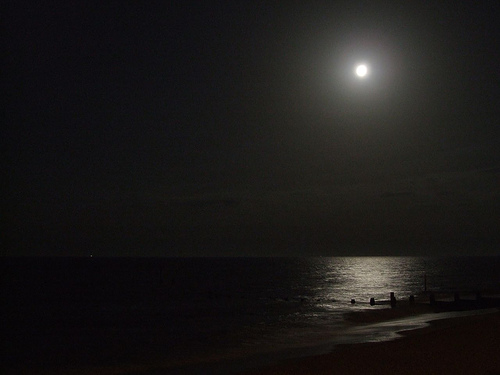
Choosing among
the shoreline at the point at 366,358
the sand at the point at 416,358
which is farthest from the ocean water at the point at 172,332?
the sand at the point at 416,358

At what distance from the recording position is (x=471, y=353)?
19469 millimetres

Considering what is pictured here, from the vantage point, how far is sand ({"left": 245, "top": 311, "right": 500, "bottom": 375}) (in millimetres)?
17297

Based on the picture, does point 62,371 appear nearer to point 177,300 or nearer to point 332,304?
point 332,304

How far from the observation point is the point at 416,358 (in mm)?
19094

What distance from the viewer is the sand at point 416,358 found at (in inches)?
681

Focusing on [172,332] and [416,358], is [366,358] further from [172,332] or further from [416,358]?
[172,332]

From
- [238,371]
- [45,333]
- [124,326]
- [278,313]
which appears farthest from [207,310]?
[238,371]

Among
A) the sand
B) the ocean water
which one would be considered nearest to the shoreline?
the sand

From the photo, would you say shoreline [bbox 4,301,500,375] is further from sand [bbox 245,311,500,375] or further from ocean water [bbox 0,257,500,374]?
ocean water [bbox 0,257,500,374]

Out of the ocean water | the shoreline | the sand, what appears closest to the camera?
the sand

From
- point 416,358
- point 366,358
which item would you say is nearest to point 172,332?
point 366,358

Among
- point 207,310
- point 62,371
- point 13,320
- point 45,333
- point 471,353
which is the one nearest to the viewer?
point 471,353

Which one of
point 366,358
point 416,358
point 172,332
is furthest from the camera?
point 172,332

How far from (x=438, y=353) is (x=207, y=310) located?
123ft
